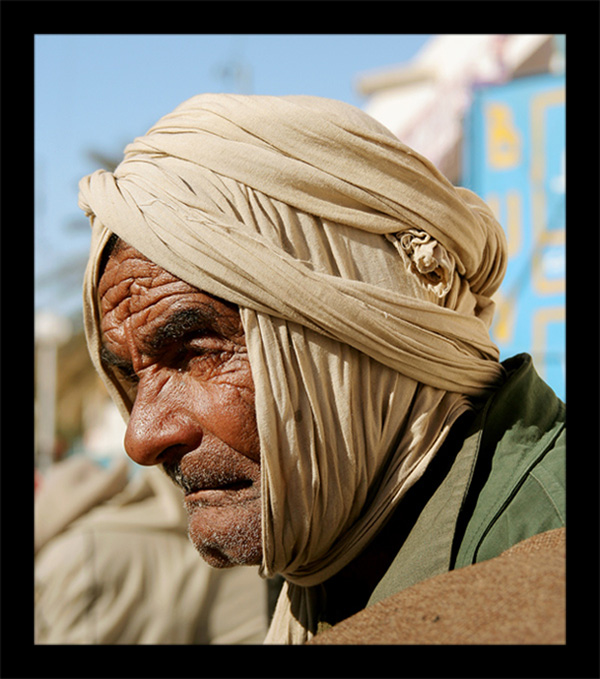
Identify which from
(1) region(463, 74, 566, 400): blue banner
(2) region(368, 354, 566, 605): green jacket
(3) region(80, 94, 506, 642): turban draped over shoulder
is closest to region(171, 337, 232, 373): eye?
(3) region(80, 94, 506, 642): turban draped over shoulder

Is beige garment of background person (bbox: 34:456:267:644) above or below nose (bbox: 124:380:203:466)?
below

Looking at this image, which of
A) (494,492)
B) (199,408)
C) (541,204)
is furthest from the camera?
(541,204)

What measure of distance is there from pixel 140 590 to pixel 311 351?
3.13m

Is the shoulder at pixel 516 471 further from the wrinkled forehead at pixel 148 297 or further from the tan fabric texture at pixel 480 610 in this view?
the wrinkled forehead at pixel 148 297

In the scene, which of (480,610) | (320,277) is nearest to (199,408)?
(320,277)

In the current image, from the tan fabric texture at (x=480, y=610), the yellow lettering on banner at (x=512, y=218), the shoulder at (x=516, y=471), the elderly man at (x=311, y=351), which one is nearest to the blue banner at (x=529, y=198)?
the yellow lettering on banner at (x=512, y=218)

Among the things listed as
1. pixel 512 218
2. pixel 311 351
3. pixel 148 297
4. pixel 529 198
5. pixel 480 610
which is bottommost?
pixel 480 610

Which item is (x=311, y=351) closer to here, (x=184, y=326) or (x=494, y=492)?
(x=184, y=326)

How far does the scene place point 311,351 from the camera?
2059 millimetres

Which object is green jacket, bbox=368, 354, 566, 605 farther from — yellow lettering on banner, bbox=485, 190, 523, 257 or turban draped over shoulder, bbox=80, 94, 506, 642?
yellow lettering on banner, bbox=485, 190, 523, 257

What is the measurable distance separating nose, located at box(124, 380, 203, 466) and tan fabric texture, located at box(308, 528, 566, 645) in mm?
777

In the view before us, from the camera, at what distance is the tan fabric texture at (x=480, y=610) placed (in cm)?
132

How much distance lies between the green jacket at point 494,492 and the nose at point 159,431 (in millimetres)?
633

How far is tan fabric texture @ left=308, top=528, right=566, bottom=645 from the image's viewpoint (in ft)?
4.33
